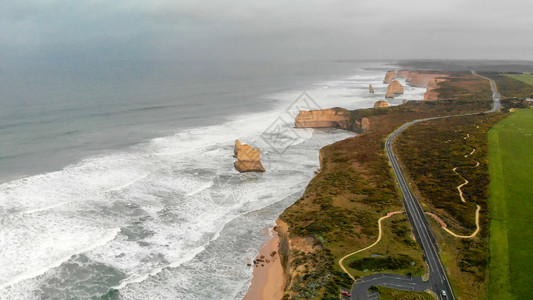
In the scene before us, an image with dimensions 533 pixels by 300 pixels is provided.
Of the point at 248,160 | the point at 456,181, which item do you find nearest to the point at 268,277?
the point at 248,160

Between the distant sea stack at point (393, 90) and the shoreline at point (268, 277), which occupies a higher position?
the distant sea stack at point (393, 90)

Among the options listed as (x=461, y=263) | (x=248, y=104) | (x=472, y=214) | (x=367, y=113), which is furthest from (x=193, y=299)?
(x=248, y=104)

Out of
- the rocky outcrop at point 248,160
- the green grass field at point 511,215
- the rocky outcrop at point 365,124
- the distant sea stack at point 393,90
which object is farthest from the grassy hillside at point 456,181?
the distant sea stack at point 393,90

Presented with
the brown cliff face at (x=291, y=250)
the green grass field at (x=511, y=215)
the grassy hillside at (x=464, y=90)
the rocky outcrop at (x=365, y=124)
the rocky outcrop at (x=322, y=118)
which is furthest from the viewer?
the grassy hillside at (x=464, y=90)

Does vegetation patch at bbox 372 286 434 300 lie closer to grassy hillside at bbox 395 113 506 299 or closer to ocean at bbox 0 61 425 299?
grassy hillside at bbox 395 113 506 299

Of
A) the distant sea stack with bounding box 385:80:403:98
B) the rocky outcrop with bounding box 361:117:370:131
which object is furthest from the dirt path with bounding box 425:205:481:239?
the distant sea stack with bounding box 385:80:403:98

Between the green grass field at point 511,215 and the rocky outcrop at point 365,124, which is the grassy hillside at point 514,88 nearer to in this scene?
the green grass field at point 511,215

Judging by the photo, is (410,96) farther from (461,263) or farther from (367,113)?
(461,263)

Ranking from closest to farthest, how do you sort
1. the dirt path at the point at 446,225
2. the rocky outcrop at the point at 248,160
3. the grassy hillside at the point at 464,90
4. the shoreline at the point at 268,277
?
1. the shoreline at the point at 268,277
2. the dirt path at the point at 446,225
3. the rocky outcrop at the point at 248,160
4. the grassy hillside at the point at 464,90
